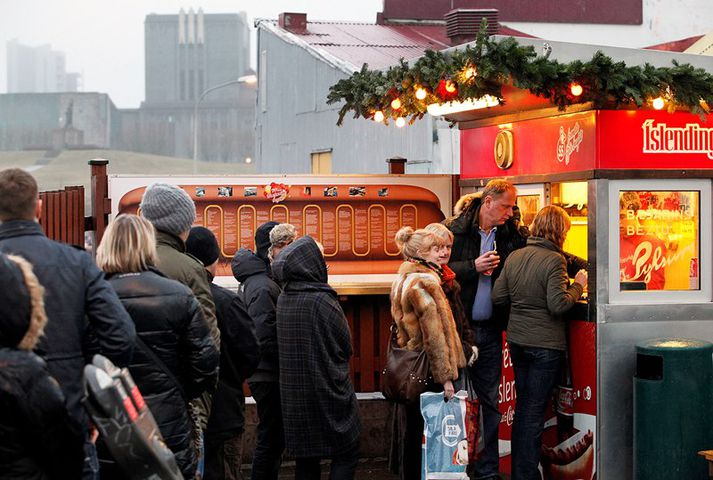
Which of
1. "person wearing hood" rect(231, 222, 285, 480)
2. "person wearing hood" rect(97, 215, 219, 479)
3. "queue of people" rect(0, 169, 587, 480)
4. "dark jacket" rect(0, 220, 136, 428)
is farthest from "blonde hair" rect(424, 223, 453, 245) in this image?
"dark jacket" rect(0, 220, 136, 428)

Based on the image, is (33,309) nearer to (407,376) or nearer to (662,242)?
(407,376)

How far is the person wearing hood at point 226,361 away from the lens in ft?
19.1

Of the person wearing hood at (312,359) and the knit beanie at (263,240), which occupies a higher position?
the knit beanie at (263,240)

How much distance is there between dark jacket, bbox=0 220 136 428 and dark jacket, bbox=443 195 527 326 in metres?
3.41

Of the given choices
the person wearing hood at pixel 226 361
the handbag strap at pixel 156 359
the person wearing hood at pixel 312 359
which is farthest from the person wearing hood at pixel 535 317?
the handbag strap at pixel 156 359

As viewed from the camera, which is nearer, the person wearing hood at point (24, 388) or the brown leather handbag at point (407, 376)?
the person wearing hood at point (24, 388)

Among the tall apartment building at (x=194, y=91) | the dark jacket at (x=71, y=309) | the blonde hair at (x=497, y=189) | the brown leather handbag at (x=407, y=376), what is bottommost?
the brown leather handbag at (x=407, y=376)

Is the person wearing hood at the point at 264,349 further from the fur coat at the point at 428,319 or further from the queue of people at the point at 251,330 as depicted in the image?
the fur coat at the point at 428,319

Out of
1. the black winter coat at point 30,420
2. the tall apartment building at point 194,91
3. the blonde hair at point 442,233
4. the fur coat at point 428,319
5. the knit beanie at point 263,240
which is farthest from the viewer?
the tall apartment building at point 194,91

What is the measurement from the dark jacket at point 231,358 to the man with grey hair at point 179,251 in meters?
0.25

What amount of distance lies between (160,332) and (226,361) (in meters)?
1.05

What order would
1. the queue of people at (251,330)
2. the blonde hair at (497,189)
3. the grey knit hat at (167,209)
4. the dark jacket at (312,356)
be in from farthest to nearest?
the blonde hair at (497,189)
the dark jacket at (312,356)
the grey knit hat at (167,209)
the queue of people at (251,330)

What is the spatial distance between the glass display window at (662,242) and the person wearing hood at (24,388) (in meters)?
4.18

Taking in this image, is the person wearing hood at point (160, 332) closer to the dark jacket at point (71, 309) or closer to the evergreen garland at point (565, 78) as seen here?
the dark jacket at point (71, 309)
